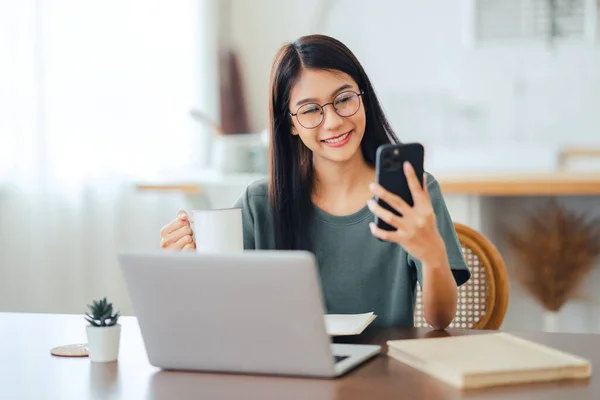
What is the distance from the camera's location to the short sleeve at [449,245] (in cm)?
138

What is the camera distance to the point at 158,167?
3502 mm

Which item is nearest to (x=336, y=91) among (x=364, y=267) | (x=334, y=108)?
(x=334, y=108)

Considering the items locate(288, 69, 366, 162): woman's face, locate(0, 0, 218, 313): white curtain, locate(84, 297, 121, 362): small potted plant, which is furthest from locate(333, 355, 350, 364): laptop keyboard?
locate(0, 0, 218, 313): white curtain

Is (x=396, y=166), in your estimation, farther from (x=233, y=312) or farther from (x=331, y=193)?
(x=331, y=193)

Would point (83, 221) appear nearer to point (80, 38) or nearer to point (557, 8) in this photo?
point (80, 38)

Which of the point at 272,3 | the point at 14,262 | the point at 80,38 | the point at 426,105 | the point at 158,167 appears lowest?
the point at 14,262

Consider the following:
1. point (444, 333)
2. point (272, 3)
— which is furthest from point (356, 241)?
point (272, 3)

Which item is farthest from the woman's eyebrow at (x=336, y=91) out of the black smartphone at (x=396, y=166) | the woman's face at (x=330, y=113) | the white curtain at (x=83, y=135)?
the white curtain at (x=83, y=135)

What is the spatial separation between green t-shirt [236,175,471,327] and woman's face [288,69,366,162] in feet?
0.43

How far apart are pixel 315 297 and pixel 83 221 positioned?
2554 mm

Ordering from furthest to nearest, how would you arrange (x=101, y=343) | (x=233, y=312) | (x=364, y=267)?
(x=364, y=267), (x=101, y=343), (x=233, y=312)

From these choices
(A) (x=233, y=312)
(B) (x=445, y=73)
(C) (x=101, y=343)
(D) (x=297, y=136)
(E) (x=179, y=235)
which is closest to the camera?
(A) (x=233, y=312)

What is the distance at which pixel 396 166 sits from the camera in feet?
3.60

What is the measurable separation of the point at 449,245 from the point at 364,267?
18 cm
